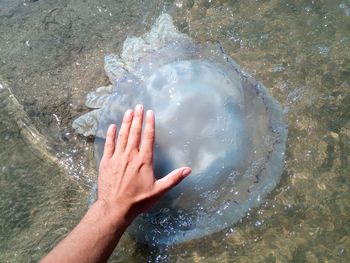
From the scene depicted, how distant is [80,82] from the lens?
3311 mm

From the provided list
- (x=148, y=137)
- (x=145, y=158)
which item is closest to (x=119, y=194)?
(x=145, y=158)

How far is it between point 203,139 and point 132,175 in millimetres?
611

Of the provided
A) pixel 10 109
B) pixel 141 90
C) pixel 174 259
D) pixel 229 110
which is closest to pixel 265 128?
pixel 229 110

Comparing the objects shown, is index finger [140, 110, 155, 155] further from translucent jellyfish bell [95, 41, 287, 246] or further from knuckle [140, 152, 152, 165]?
translucent jellyfish bell [95, 41, 287, 246]

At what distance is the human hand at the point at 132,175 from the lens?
5.98 ft

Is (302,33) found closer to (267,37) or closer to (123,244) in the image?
(267,37)

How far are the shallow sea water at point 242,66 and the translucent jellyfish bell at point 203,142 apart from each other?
12 cm

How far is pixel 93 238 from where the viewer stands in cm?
172

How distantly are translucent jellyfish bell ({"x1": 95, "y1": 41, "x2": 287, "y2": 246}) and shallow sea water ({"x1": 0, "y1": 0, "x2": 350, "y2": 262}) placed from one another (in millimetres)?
116

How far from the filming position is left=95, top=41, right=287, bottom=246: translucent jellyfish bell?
2.19 metres

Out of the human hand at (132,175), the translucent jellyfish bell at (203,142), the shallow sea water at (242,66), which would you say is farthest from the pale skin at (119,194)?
the shallow sea water at (242,66)

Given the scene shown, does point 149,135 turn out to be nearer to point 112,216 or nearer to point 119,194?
point 119,194

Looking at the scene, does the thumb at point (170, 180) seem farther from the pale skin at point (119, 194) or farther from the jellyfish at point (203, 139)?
the jellyfish at point (203, 139)

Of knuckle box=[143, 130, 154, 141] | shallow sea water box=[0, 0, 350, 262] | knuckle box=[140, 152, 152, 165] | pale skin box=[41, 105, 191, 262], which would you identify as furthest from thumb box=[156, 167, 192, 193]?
shallow sea water box=[0, 0, 350, 262]
